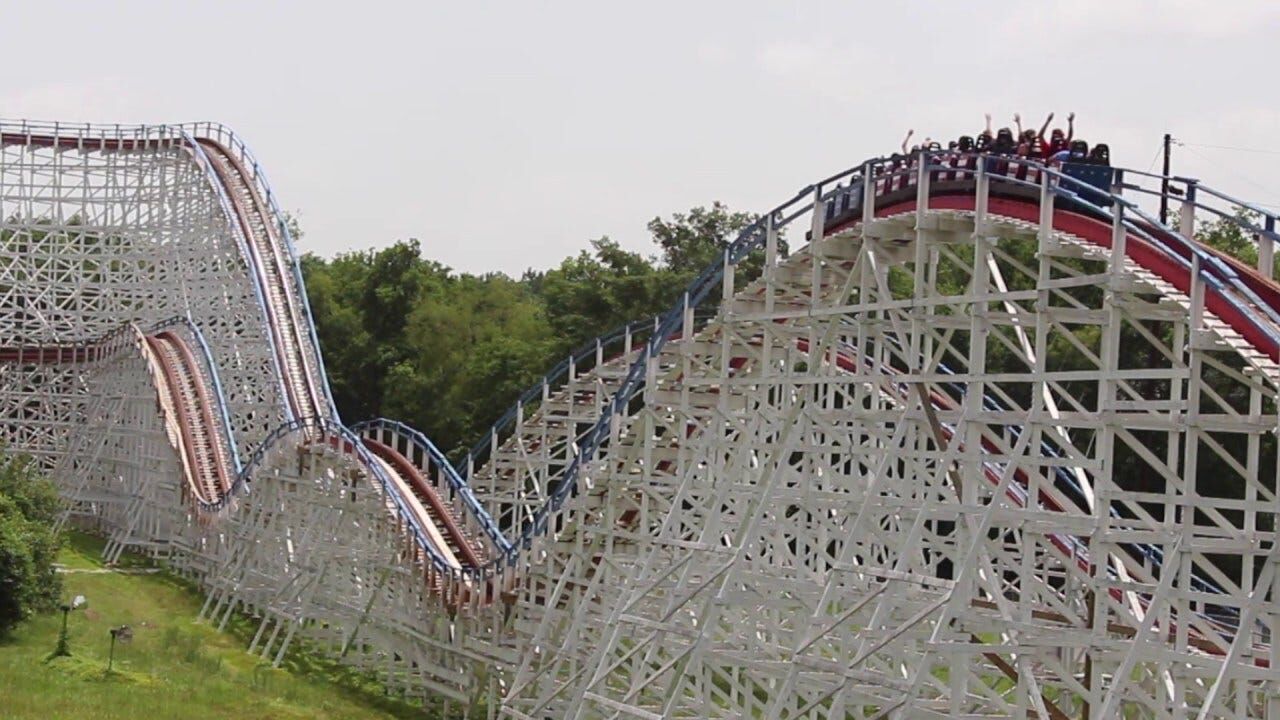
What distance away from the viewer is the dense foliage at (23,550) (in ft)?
→ 70.5

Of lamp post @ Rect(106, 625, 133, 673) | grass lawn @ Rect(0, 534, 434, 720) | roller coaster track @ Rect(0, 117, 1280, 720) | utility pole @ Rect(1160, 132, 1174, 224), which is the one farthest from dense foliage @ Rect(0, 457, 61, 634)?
utility pole @ Rect(1160, 132, 1174, 224)

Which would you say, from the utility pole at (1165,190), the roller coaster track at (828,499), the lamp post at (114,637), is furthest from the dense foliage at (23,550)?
the utility pole at (1165,190)

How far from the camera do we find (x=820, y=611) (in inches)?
531

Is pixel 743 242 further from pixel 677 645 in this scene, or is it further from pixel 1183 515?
pixel 1183 515

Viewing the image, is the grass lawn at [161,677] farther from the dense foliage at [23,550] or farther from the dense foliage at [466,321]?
the dense foliage at [466,321]

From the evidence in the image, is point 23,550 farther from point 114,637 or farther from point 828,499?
point 828,499

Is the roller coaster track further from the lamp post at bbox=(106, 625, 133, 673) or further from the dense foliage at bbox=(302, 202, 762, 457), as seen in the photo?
the dense foliage at bbox=(302, 202, 762, 457)

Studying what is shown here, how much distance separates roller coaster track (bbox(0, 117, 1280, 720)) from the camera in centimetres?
1160

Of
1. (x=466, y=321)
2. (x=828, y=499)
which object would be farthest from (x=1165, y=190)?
(x=466, y=321)

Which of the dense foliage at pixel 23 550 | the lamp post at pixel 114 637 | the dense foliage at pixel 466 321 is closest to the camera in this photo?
the lamp post at pixel 114 637

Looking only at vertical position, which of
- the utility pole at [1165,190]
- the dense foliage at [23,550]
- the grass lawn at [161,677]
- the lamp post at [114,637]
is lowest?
the grass lawn at [161,677]

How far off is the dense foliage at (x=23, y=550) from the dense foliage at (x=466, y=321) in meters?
16.0

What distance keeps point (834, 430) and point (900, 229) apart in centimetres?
199

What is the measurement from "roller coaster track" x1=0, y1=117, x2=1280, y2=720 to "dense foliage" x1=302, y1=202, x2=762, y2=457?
38.8ft
